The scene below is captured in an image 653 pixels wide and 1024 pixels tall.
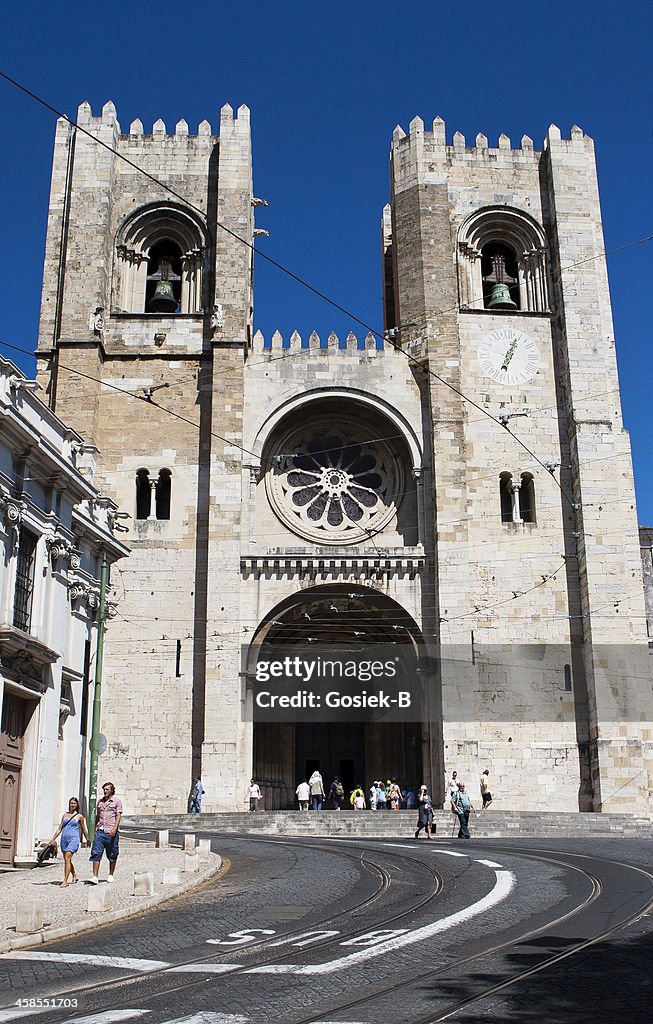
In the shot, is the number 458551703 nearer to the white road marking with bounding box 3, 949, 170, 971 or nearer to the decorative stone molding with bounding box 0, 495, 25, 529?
the white road marking with bounding box 3, 949, 170, 971

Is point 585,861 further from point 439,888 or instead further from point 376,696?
point 376,696

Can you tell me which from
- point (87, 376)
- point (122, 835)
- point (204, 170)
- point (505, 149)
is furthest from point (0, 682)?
point (505, 149)

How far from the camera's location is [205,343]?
103ft

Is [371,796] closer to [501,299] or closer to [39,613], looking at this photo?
[501,299]

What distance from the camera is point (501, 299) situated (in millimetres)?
32219

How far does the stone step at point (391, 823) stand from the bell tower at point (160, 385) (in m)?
2.36

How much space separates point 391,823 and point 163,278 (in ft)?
58.3

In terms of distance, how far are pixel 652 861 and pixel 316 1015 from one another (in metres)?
9.92

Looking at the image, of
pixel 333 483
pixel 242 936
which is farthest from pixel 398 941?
pixel 333 483

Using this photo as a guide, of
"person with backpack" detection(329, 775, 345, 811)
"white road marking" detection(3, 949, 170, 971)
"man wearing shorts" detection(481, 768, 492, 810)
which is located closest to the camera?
"white road marking" detection(3, 949, 170, 971)

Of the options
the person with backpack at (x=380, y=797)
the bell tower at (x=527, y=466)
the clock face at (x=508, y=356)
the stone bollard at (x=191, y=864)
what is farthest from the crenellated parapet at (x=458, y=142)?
the stone bollard at (x=191, y=864)

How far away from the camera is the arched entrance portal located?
98.0 feet

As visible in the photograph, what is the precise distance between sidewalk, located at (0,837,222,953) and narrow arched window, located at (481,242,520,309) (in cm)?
2023

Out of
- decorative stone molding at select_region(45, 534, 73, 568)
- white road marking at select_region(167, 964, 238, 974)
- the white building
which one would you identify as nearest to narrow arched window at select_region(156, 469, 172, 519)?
the white building
